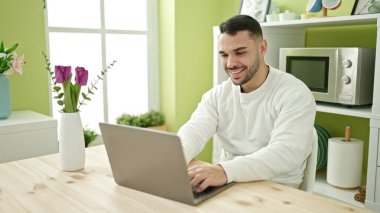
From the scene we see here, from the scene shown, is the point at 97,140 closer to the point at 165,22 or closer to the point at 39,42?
the point at 39,42

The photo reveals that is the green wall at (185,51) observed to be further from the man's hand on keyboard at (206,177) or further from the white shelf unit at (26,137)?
the man's hand on keyboard at (206,177)

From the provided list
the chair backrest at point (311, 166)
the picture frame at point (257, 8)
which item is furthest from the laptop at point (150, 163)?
the picture frame at point (257, 8)

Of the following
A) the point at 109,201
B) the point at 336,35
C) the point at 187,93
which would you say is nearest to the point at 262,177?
the point at 109,201

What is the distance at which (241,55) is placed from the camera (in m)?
1.57

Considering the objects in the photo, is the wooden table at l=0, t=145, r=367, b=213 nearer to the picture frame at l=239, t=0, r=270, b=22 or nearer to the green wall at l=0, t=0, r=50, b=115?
the green wall at l=0, t=0, r=50, b=115

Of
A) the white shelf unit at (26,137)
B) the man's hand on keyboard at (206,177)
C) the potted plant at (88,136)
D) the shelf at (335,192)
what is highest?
the man's hand on keyboard at (206,177)

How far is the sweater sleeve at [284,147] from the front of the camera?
1180 mm

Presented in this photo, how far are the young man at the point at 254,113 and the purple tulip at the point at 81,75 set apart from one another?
44 centimetres

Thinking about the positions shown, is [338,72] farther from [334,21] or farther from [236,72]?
[236,72]

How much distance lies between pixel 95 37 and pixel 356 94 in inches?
75.0

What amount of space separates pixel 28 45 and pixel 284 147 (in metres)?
1.87

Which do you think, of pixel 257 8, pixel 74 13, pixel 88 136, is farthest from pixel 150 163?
pixel 74 13

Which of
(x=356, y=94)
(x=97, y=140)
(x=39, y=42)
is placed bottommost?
(x=97, y=140)

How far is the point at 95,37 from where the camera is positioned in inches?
115
